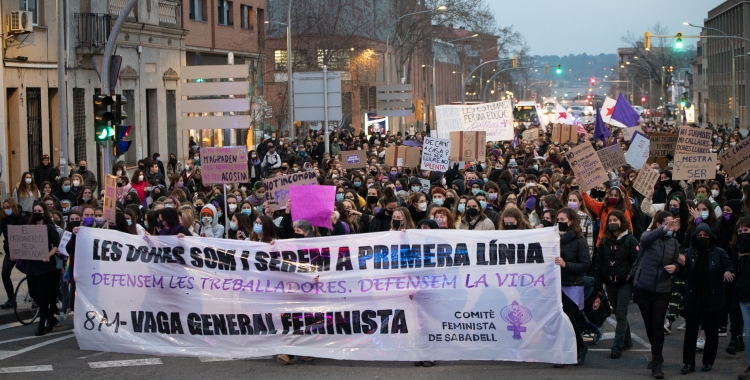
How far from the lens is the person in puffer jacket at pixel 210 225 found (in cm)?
1366

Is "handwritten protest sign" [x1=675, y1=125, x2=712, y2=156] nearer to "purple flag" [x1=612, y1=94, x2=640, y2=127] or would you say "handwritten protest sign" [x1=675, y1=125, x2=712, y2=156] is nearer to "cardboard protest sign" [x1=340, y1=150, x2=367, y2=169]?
"cardboard protest sign" [x1=340, y1=150, x2=367, y2=169]

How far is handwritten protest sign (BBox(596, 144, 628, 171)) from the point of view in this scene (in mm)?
17859

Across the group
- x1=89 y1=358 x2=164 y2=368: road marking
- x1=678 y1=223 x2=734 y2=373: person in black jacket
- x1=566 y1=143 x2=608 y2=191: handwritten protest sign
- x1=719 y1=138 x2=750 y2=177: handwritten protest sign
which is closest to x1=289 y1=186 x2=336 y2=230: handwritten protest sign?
x1=89 y1=358 x2=164 y2=368: road marking

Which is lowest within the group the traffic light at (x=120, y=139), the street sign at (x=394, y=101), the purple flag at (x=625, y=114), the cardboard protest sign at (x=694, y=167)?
the cardboard protest sign at (x=694, y=167)

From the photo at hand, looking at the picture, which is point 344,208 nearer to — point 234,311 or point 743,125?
point 234,311

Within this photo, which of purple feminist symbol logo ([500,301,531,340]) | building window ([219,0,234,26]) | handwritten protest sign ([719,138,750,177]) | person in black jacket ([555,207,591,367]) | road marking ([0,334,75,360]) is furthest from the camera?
building window ([219,0,234,26])

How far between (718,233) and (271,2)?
5419 cm

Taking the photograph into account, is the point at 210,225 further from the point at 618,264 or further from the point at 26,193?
the point at 26,193

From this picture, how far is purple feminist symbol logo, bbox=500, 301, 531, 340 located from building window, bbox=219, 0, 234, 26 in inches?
1351

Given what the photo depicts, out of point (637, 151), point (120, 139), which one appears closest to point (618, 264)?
point (120, 139)

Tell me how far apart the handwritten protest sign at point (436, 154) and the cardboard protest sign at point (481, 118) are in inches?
306

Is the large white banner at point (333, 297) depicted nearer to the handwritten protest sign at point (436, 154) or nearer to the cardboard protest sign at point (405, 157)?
the handwritten protest sign at point (436, 154)

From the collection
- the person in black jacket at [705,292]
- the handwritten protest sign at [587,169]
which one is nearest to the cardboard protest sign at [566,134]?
the handwritten protest sign at [587,169]

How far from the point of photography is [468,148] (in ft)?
76.8
